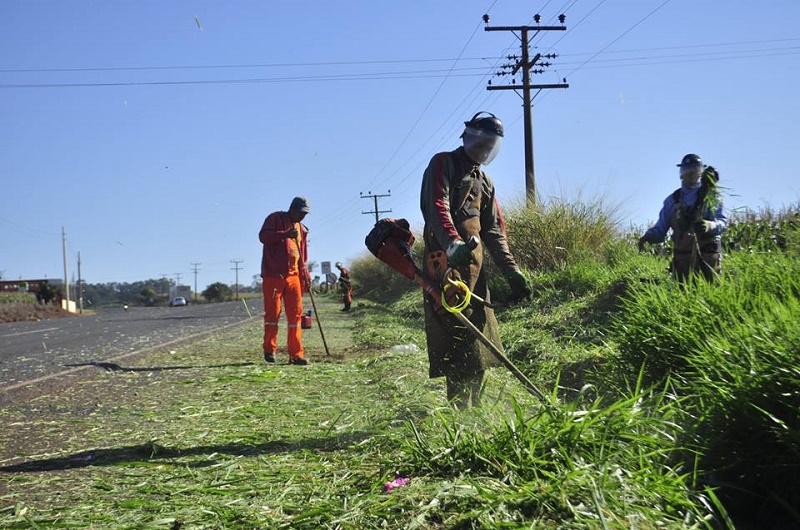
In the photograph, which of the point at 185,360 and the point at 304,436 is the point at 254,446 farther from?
the point at 185,360

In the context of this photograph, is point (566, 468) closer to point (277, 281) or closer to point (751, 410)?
point (751, 410)

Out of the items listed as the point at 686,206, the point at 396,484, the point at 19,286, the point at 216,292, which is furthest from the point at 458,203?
the point at 216,292

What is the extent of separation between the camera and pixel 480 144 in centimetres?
449

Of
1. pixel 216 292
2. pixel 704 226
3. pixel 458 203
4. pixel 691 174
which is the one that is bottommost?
pixel 216 292

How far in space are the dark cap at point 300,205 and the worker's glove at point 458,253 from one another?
5196 mm

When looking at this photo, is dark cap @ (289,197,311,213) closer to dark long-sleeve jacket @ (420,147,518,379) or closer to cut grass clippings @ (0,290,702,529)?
cut grass clippings @ (0,290,702,529)

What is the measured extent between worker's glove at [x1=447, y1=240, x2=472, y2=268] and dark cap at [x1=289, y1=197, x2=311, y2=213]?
520 centimetres

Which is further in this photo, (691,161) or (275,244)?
(275,244)

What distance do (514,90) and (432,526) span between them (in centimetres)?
2630

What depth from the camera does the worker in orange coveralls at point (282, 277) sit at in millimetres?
8742

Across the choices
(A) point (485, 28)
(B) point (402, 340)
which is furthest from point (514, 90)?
(B) point (402, 340)

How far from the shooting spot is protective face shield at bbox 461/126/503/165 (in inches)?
176

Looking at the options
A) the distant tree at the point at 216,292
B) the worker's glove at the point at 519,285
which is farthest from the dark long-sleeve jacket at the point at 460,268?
the distant tree at the point at 216,292

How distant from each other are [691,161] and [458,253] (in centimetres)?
325
